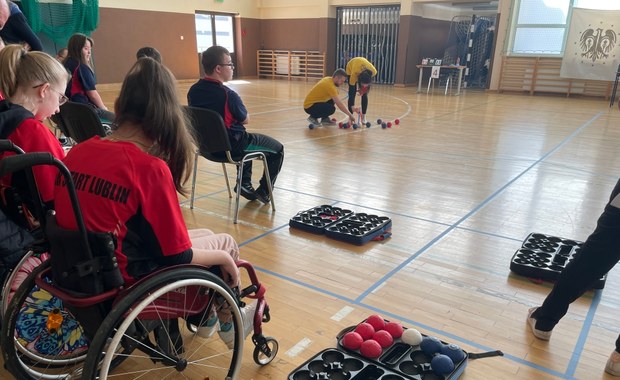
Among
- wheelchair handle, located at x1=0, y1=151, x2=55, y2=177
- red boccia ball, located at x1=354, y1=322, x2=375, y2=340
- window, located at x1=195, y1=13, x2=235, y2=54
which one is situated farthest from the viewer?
window, located at x1=195, y1=13, x2=235, y2=54

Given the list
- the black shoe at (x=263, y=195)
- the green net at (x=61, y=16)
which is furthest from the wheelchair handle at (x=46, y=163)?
the green net at (x=61, y=16)

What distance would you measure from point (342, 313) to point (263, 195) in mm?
1610

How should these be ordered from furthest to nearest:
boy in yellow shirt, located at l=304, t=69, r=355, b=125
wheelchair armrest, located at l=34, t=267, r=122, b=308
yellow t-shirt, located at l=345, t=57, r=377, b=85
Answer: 1. yellow t-shirt, located at l=345, t=57, r=377, b=85
2. boy in yellow shirt, located at l=304, t=69, r=355, b=125
3. wheelchair armrest, located at l=34, t=267, r=122, b=308

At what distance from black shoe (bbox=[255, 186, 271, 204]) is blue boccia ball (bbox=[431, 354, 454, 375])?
82.2 inches

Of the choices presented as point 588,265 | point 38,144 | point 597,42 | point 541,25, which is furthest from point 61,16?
point 597,42

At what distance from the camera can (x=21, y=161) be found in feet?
3.32

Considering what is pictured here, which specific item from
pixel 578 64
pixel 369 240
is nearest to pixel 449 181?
pixel 369 240

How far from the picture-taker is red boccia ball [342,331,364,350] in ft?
5.64

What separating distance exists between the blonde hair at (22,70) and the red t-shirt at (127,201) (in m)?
0.65

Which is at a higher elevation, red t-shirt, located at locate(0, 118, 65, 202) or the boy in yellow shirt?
red t-shirt, located at locate(0, 118, 65, 202)

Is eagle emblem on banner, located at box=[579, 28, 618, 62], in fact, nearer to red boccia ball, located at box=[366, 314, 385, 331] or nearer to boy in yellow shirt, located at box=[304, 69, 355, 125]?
boy in yellow shirt, located at box=[304, 69, 355, 125]

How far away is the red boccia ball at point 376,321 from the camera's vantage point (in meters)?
1.84

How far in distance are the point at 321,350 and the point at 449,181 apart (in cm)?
277

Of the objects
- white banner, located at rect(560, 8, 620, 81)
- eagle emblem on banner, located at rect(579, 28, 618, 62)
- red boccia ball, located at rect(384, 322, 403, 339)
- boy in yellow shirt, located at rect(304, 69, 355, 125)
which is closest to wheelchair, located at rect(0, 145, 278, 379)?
red boccia ball, located at rect(384, 322, 403, 339)
